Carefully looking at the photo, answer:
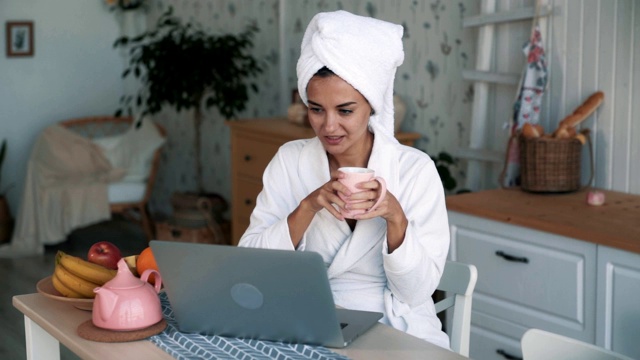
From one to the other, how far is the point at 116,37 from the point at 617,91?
441 cm

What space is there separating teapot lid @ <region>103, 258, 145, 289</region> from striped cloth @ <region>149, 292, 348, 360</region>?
0.11 m

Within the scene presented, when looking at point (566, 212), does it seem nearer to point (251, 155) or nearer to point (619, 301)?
point (619, 301)

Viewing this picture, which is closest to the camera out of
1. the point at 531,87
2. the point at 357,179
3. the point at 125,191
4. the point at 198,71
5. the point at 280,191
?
the point at 357,179

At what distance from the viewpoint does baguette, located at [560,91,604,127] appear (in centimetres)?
326

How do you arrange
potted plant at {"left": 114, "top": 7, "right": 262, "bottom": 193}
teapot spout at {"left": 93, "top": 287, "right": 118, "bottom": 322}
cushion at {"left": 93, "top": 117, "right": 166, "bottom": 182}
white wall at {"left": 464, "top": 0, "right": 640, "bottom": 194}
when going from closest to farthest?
teapot spout at {"left": 93, "top": 287, "right": 118, "bottom": 322} < white wall at {"left": 464, "top": 0, "right": 640, "bottom": 194} < potted plant at {"left": 114, "top": 7, "right": 262, "bottom": 193} < cushion at {"left": 93, "top": 117, "right": 166, "bottom": 182}

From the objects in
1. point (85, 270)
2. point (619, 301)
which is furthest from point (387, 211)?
point (619, 301)

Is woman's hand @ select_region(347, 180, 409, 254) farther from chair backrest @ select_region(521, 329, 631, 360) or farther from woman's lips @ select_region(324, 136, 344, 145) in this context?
chair backrest @ select_region(521, 329, 631, 360)

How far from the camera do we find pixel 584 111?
327cm

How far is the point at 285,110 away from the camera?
205 inches

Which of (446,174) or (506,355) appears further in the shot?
(446,174)

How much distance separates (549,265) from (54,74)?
4.64 metres

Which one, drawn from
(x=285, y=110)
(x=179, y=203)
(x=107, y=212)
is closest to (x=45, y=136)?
(x=107, y=212)

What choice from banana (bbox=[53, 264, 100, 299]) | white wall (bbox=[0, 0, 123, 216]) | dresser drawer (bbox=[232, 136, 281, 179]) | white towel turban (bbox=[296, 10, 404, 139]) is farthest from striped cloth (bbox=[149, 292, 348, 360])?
white wall (bbox=[0, 0, 123, 216])

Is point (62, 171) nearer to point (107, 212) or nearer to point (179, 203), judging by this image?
point (107, 212)
